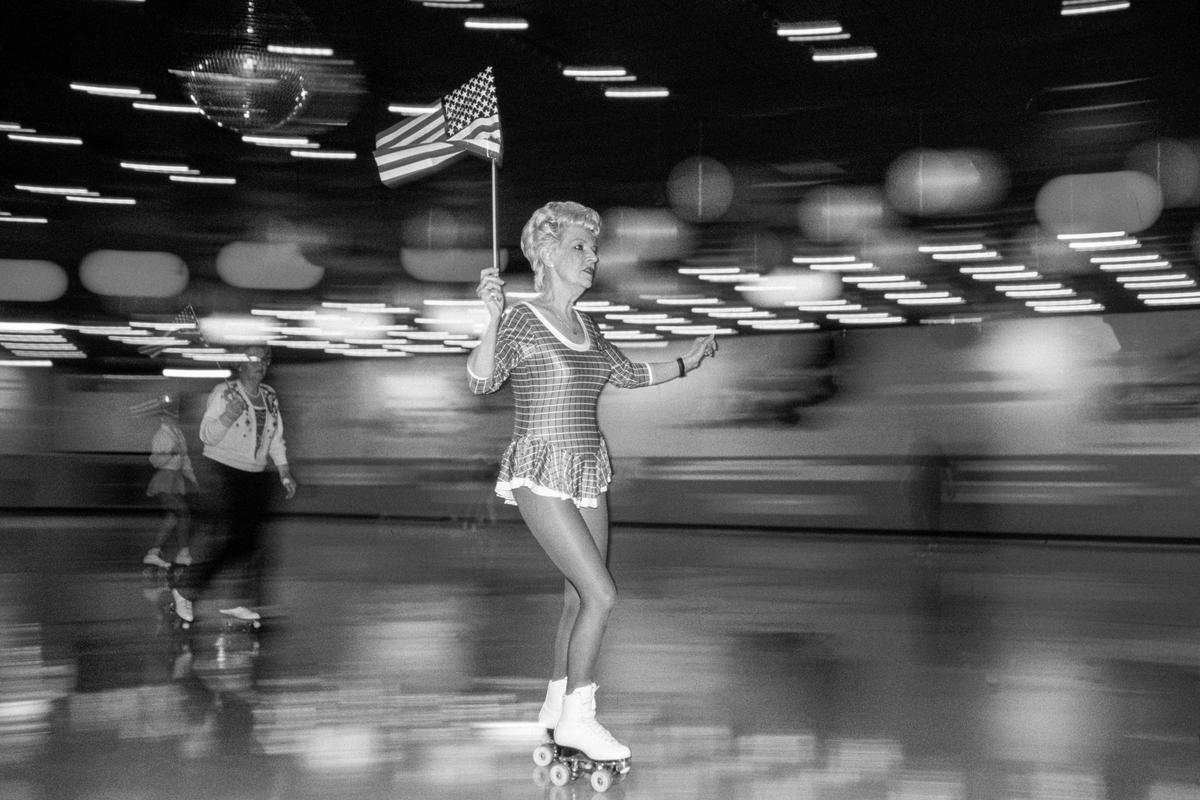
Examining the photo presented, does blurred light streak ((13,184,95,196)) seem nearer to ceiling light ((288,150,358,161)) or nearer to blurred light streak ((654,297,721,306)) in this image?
ceiling light ((288,150,358,161))

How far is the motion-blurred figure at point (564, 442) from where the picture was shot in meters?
3.04

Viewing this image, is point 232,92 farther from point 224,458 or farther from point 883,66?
point 883,66

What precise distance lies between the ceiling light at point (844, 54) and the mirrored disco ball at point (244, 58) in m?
3.37

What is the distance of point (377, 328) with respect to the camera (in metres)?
16.2

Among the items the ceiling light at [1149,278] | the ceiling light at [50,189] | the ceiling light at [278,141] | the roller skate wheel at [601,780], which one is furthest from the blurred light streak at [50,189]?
the ceiling light at [1149,278]

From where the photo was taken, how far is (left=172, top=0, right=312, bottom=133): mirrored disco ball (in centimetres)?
414

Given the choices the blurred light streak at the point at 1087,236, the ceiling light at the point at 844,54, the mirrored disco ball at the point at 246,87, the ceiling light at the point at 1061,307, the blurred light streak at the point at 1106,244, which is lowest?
the ceiling light at the point at 1061,307

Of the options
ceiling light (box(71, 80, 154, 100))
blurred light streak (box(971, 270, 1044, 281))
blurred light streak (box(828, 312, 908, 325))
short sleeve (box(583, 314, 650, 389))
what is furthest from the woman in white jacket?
blurred light streak (box(828, 312, 908, 325))

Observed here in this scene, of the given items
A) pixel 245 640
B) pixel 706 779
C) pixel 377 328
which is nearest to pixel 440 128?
pixel 706 779

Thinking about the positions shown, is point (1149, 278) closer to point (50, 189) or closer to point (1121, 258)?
point (1121, 258)

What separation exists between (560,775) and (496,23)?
456 centimetres

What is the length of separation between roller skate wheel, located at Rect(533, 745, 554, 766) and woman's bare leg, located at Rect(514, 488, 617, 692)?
0.21 m

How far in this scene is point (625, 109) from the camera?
7.93 metres

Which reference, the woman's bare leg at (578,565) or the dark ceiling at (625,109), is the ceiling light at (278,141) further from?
the woman's bare leg at (578,565)
